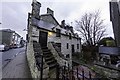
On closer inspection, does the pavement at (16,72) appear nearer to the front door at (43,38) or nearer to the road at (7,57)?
the road at (7,57)

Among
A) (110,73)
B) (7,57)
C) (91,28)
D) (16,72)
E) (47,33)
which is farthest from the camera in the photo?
(91,28)

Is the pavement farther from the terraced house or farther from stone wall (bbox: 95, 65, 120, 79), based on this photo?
stone wall (bbox: 95, 65, 120, 79)

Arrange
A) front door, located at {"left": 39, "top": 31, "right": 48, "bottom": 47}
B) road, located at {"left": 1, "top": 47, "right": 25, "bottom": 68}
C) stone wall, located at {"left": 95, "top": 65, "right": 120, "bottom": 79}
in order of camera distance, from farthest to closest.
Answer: road, located at {"left": 1, "top": 47, "right": 25, "bottom": 68}
front door, located at {"left": 39, "top": 31, "right": 48, "bottom": 47}
stone wall, located at {"left": 95, "top": 65, "right": 120, "bottom": 79}

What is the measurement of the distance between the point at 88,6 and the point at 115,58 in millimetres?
22640

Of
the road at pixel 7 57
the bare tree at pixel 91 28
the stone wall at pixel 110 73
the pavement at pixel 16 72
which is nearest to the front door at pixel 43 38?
the pavement at pixel 16 72

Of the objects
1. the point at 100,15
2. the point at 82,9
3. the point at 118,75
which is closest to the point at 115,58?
the point at 118,75

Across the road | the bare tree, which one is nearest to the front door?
the road

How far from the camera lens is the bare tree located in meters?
24.4

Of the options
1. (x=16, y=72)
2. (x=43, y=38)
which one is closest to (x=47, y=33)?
(x=43, y=38)

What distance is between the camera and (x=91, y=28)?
83.1 ft

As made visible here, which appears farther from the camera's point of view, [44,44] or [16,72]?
[44,44]

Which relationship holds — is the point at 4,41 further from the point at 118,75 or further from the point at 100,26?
the point at 118,75

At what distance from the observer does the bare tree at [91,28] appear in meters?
24.4

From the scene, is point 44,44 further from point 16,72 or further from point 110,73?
point 110,73
